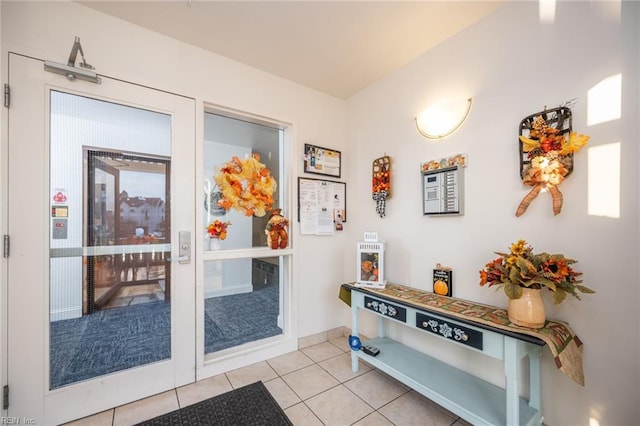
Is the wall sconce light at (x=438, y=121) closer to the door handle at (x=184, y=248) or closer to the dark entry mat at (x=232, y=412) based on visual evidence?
the door handle at (x=184, y=248)

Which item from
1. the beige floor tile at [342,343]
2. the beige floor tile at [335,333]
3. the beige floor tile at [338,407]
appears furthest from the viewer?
the beige floor tile at [335,333]

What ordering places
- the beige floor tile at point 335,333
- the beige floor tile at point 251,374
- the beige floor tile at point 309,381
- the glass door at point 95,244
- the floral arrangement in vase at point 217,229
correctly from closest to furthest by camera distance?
the glass door at point 95,244 < the beige floor tile at point 309,381 < the beige floor tile at point 251,374 < the floral arrangement in vase at point 217,229 < the beige floor tile at point 335,333

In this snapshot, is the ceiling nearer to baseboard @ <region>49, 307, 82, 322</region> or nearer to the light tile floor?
baseboard @ <region>49, 307, 82, 322</region>

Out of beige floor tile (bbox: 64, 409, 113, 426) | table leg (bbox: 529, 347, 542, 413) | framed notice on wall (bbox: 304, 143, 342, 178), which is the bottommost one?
beige floor tile (bbox: 64, 409, 113, 426)

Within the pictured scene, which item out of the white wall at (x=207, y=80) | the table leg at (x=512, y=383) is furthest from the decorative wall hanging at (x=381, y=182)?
the table leg at (x=512, y=383)

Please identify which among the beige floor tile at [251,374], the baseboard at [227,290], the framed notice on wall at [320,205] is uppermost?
the framed notice on wall at [320,205]

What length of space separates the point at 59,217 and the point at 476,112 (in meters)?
2.89

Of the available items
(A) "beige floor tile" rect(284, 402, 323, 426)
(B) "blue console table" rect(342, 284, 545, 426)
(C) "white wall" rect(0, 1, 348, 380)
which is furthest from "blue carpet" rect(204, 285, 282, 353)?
(B) "blue console table" rect(342, 284, 545, 426)

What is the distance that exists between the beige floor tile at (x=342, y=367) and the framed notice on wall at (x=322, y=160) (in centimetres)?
181

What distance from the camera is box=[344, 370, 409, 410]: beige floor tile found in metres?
1.86

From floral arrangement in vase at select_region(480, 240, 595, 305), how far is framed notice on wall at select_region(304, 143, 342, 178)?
1.77 meters

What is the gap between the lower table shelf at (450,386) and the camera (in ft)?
4.74

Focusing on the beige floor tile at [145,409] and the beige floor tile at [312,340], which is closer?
the beige floor tile at [145,409]

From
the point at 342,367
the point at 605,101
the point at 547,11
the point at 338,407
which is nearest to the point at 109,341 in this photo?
the point at 338,407
